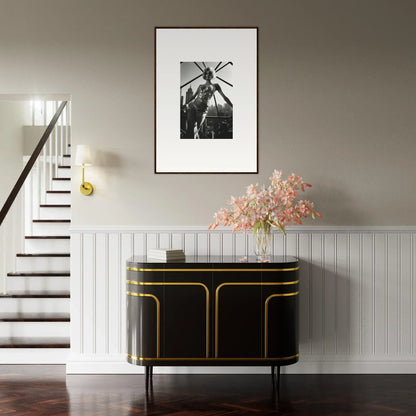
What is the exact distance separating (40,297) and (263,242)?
2.11 m

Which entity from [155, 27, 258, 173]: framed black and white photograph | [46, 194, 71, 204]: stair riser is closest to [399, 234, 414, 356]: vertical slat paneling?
[155, 27, 258, 173]: framed black and white photograph

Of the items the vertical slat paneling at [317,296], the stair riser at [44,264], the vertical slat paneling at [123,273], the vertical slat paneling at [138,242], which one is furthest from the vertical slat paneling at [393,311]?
the stair riser at [44,264]

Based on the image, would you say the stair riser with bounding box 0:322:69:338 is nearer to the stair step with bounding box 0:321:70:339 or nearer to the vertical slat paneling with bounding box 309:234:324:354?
the stair step with bounding box 0:321:70:339

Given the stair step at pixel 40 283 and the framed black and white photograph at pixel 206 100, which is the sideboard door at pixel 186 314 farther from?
the stair step at pixel 40 283

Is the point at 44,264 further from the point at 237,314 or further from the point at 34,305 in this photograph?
the point at 237,314

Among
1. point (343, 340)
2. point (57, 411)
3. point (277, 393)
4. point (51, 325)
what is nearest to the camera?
point (57, 411)

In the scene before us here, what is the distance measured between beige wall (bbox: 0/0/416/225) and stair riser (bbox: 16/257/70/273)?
1021mm

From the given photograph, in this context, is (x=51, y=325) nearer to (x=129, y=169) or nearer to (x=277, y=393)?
(x=129, y=169)

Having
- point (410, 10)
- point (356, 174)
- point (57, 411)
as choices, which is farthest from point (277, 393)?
point (410, 10)

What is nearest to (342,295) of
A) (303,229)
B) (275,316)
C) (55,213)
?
(303,229)

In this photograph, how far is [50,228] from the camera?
602 centimetres

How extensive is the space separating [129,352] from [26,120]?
527 centimetres

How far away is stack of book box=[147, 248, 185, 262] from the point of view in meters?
4.06

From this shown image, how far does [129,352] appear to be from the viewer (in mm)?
4129
